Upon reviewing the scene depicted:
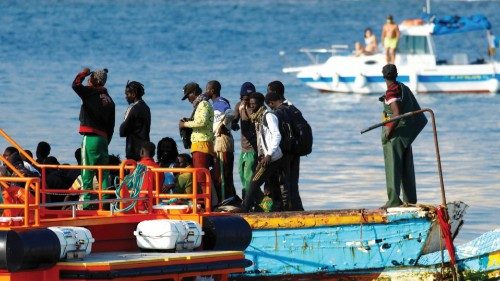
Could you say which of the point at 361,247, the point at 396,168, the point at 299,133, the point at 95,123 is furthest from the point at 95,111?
the point at 396,168

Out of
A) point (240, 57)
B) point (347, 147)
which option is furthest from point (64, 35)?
point (347, 147)

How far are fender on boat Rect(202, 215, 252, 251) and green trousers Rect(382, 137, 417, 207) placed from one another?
2398 millimetres

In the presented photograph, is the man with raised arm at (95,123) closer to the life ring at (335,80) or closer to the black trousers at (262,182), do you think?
the black trousers at (262,182)

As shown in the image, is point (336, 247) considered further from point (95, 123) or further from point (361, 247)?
point (95, 123)

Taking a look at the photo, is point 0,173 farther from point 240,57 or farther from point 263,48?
point 263,48

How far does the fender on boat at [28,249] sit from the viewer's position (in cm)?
1096

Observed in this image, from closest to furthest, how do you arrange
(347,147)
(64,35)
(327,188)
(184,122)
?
(184,122)
(327,188)
(347,147)
(64,35)

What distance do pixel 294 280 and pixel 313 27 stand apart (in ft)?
248

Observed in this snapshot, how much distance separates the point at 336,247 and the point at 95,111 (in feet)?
8.08

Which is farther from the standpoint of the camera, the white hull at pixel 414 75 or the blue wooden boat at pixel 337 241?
the white hull at pixel 414 75

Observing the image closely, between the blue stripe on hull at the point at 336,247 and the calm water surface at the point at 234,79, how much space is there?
16.3 ft

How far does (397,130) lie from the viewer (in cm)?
1491

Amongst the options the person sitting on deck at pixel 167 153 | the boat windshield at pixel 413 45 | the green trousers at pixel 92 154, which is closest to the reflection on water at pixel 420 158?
the boat windshield at pixel 413 45

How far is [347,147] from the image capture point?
98.9 feet
